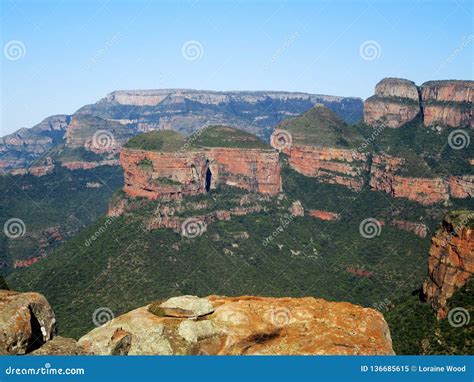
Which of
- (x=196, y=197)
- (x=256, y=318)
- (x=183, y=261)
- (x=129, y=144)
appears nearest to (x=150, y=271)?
(x=183, y=261)

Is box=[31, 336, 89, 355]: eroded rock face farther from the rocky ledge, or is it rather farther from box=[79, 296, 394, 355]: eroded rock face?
box=[79, 296, 394, 355]: eroded rock face

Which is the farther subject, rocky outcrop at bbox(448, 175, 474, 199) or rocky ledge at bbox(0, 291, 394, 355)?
rocky outcrop at bbox(448, 175, 474, 199)

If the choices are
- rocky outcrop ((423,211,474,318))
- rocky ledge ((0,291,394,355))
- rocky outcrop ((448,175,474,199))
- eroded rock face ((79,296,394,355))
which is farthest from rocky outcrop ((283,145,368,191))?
eroded rock face ((79,296,394,355))

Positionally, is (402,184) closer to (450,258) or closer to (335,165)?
(335,165)

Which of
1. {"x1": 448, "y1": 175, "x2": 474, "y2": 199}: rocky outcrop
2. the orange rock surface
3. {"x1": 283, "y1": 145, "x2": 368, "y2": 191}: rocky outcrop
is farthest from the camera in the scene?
{"x1": 283, "y1": 145, "x2": 368, "y2": 191}: rocky outcrop

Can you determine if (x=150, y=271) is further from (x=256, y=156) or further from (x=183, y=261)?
(x=256, y=156)

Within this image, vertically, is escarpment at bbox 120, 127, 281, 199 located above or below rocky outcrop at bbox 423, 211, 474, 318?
above
